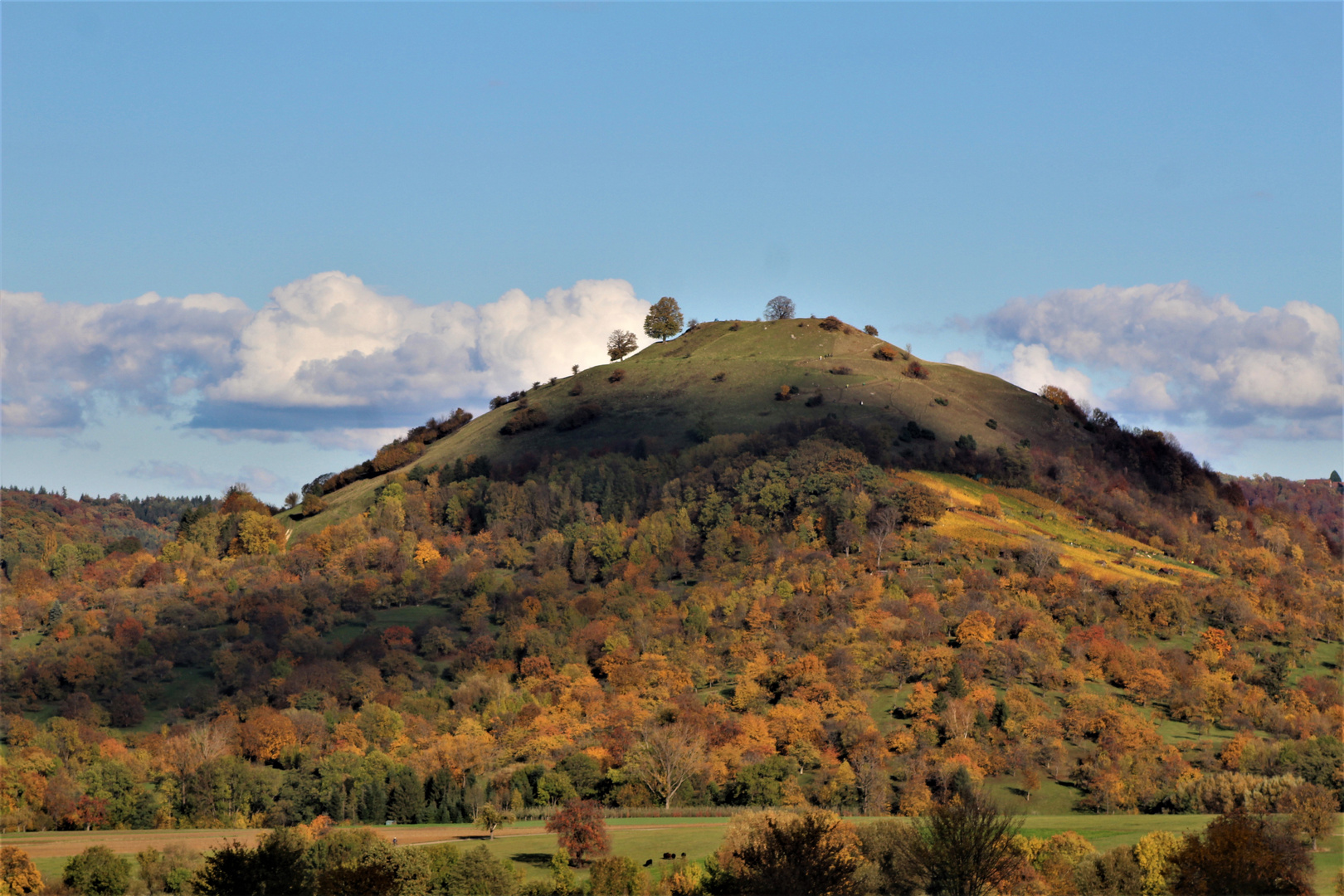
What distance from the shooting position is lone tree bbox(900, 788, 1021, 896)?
2817 inches

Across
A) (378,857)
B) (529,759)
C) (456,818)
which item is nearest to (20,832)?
(456,818)

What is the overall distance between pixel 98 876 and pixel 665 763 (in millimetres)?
60147

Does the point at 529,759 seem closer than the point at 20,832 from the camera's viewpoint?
No

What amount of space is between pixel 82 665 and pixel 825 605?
10990 cm

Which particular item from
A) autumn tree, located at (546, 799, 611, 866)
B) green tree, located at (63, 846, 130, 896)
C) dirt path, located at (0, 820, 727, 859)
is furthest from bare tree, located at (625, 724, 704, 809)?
green tree, located at (63, 846, 130, 896)

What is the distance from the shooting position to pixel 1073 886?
7756cm

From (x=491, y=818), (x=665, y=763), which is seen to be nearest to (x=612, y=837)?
(x=491, y=818)

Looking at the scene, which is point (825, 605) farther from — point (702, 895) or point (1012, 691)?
point (702, 895)

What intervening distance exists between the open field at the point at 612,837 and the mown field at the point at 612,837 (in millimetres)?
68

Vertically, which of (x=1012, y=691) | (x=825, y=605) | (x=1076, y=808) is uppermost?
(x=825, y=605)

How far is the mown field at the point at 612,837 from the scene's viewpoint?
9269 cm

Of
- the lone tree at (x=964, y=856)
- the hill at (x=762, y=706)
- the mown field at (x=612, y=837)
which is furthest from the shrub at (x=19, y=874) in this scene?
the lone tree at (x=964, y=856)

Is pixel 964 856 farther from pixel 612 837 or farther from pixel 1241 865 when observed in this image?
pixel 612 837

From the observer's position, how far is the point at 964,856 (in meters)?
71.5
